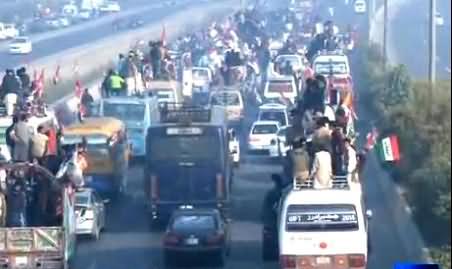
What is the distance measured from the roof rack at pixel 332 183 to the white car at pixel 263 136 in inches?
798

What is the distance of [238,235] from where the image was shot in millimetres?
33438

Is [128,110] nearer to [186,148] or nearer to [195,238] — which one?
[186,148]

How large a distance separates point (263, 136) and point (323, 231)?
75.3ft

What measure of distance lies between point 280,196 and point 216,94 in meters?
28.8

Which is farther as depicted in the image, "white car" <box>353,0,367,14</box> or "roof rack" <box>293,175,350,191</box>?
"white car" <box>353,0,367,14</box>

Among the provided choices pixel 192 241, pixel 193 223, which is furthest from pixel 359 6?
pixel 192 241

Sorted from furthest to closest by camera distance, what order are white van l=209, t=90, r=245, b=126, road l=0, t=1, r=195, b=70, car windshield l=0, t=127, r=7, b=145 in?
road l=0, t=1, r=195, b=70, white van l=209, t=90, r=245, b=126, car windshield l=0, t=127, r=7, b=145

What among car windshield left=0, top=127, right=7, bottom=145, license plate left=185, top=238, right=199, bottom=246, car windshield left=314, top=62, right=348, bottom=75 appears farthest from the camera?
car windshield left=314, top=62, right=348, bottom=75

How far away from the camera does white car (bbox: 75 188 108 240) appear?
32094 mm

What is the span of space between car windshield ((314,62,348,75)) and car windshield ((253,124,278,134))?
9686 millimetres

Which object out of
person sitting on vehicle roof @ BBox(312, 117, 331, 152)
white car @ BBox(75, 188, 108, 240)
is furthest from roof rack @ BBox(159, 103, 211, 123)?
person sitting on vehicle roof @ BBox(312, 117, 331, 152)

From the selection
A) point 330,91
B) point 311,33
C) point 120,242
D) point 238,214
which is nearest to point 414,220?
point 120,242

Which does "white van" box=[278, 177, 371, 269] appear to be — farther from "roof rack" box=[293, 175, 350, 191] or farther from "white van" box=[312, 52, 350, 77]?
"white van" box=[312, 52, 350, 77]

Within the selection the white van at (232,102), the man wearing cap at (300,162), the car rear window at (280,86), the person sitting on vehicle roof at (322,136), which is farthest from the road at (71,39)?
the man wearing cap at (300,162)
